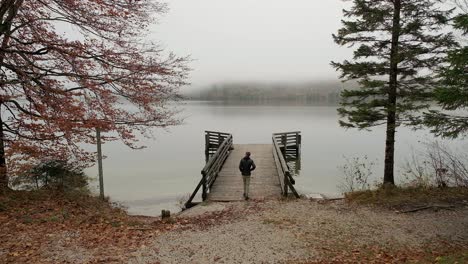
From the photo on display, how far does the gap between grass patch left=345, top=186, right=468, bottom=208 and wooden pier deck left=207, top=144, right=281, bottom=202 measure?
303 centimetres

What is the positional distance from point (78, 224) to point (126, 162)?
20.5 metres

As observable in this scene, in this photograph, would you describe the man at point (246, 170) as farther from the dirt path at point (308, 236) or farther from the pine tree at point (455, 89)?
the pine tree at point (455, 89)

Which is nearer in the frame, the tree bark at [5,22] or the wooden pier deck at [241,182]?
the tree bark at [5,22]

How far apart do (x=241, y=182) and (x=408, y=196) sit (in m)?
6.38

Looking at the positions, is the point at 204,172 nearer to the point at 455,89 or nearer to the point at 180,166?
the point at 455,89

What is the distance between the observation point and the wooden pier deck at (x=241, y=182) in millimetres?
12734

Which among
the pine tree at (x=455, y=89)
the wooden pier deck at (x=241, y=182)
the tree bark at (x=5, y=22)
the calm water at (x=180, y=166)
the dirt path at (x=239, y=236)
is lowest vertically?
the calm water at (x=180, y=166)

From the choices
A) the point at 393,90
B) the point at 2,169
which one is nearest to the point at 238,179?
the point at 393,90

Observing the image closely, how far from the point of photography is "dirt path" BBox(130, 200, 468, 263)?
717cm

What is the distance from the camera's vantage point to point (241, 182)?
47.7ft

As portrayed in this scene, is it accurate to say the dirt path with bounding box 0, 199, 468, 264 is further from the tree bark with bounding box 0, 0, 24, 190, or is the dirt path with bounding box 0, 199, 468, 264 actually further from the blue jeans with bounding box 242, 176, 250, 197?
the tree bark with bounding box 0, 0, 24, 190

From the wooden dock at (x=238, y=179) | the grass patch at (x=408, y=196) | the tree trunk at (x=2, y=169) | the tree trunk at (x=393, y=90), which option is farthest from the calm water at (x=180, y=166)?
the tree trunk at (x=2, y=169)

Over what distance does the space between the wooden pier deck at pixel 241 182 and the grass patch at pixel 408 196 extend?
303 cm

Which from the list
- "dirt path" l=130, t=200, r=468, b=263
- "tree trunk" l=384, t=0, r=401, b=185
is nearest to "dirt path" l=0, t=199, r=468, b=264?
"dirt path" l=130, t=200, r=468, b=263
